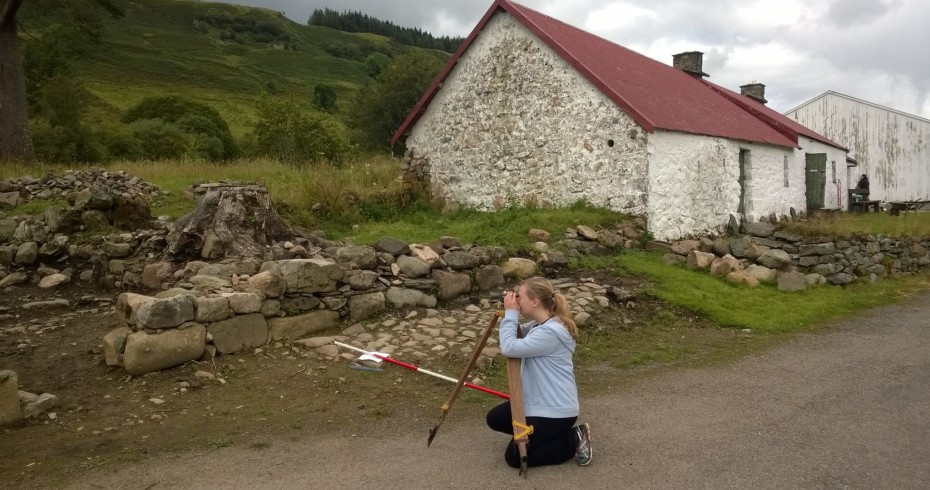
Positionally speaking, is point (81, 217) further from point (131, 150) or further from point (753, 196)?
point (131, 150)

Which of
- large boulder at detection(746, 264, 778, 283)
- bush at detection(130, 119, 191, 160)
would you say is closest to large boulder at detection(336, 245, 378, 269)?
large boulder at detection(746, 264, 778, 283)

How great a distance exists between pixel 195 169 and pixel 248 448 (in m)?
14.3

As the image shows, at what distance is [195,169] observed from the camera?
57.5ft

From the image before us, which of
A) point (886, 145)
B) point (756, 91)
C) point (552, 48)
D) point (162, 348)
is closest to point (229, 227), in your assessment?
point (162, 348)

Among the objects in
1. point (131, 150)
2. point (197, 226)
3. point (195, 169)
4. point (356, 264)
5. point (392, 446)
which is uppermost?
point (131, 150)

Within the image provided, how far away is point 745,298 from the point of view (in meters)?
10.5

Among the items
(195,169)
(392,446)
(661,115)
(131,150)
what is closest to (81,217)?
(195,169)

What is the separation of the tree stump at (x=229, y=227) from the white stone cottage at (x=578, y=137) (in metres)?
7.06

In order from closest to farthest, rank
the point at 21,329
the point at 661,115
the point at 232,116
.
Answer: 1. the point at 21,329
2. the point at 661,115
3. the point at 232,116

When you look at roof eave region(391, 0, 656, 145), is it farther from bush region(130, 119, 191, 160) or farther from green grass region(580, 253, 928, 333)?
bush region(130, 119, 191, 160)

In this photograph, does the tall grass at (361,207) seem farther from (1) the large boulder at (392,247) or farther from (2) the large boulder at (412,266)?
(2) the large boulder at (412,266)

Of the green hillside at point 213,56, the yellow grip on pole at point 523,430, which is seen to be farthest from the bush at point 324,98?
the yellow grip on pole at point 523,430

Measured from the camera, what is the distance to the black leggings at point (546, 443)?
4426 millimetres

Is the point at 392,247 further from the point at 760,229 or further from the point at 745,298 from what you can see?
the point at 760,229
